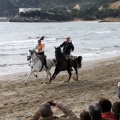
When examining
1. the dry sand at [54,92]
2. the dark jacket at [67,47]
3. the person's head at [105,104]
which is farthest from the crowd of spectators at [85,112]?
the dark jacket at [67,47]

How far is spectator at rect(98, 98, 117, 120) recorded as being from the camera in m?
5.91

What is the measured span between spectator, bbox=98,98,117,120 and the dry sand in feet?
10.7

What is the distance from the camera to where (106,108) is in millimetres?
Result: 5977

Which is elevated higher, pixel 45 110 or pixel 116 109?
pixel 45 110

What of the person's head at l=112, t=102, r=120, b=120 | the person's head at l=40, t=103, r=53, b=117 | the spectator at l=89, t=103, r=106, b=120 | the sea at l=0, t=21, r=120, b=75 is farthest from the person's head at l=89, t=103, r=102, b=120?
the sea at l=0, t=21, r=120, b=75

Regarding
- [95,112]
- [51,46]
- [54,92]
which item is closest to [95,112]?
[95,112]

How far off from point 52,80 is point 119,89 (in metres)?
8.85

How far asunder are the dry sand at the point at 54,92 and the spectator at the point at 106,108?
3.25 m

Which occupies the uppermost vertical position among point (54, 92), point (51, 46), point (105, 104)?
point (105, 104)

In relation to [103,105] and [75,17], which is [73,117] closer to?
[103,105]

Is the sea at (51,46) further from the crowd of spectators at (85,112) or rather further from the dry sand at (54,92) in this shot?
the crowd of spectators at (85,112)

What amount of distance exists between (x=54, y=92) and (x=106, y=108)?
24.2 feet

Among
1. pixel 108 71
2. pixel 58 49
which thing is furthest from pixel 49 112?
pixel 108 71

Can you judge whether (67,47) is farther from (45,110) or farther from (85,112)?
(45,110)
